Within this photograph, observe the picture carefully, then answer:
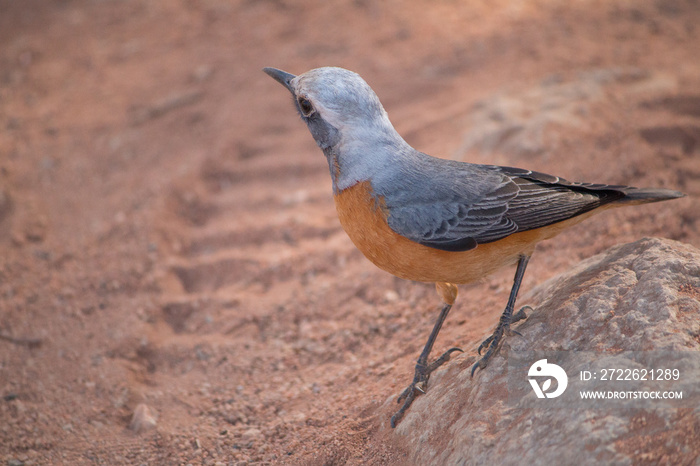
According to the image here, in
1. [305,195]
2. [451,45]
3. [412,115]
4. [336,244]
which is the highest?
[451,45]

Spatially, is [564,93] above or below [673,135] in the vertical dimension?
above

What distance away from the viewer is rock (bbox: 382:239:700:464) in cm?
246

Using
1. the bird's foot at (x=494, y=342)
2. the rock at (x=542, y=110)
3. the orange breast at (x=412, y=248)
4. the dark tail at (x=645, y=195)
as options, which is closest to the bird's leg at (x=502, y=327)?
the bird's foot at (x=494, y=342)

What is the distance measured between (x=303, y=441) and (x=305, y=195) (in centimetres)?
331

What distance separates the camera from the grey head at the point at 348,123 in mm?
3486

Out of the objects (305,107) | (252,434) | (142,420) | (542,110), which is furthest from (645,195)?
(142,420)

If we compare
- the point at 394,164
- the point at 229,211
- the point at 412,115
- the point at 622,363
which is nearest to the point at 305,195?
the point at 229,211

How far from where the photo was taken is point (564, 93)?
6.41 m

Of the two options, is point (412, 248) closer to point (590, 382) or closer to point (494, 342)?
point (494, 342)

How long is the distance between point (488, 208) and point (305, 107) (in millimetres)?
1356

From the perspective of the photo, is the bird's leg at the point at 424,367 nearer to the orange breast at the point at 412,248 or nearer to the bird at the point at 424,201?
the bird at the point at 424,201

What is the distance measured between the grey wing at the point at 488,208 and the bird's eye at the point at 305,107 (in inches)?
33.4

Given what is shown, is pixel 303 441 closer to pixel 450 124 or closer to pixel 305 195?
pixel 305 195

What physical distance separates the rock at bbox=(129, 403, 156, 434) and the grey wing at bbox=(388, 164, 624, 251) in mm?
2204
